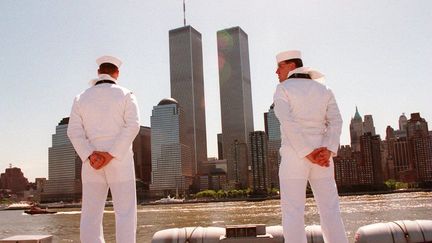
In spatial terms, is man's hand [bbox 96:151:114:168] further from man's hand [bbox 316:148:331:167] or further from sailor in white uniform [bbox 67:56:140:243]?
man's hand [bbox 316:148:331:167]

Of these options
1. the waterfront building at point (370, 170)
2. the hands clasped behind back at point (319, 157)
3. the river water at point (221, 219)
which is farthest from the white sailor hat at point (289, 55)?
the waterfront building at point (370, 170)

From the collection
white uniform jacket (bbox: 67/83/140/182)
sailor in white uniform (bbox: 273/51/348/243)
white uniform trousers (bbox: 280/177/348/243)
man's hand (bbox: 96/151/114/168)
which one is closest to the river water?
white uniform trousers (bbox: 280/177/348/243)

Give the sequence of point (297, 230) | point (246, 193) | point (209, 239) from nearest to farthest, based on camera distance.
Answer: point (297, 230)
point (209, 239)
point (246, 193)

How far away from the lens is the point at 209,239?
9.07 meters

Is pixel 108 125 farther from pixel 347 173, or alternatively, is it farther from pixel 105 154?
pixel 347 173

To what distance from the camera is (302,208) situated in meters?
5.91

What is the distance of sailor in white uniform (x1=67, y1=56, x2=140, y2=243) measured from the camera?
6043 mm

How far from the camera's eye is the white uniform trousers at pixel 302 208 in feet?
19.0

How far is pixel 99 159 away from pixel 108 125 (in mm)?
512

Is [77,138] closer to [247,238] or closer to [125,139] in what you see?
[125,139]

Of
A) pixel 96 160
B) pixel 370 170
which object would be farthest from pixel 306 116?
pixel 370 170

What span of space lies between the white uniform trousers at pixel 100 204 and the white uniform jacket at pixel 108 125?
13 centimetres

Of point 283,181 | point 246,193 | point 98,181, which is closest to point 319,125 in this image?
point 283,181

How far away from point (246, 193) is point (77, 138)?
613ft
